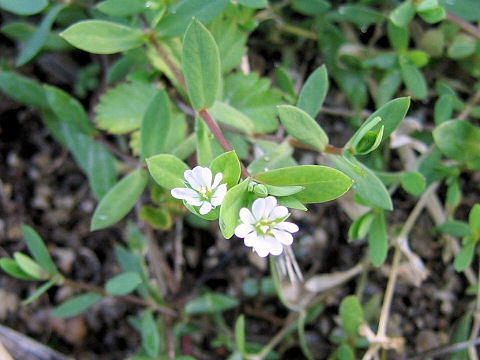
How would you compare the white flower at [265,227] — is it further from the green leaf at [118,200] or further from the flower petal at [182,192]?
the green leaf at [118,200]

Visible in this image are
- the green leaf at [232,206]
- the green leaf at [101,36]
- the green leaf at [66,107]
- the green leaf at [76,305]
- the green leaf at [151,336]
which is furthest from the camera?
the green leaf at [66,107]

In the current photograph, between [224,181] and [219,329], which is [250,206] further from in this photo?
[219,329]

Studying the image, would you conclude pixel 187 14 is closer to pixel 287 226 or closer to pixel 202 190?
pixel 202 190

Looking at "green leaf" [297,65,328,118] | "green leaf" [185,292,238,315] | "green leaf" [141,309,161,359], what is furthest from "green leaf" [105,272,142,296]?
"green leaf" [297,65,328,118]

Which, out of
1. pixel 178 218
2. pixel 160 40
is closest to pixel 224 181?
pixel 160 40

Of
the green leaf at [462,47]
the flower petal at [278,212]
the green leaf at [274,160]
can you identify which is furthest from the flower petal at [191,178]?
the green leaf at [462,47]
